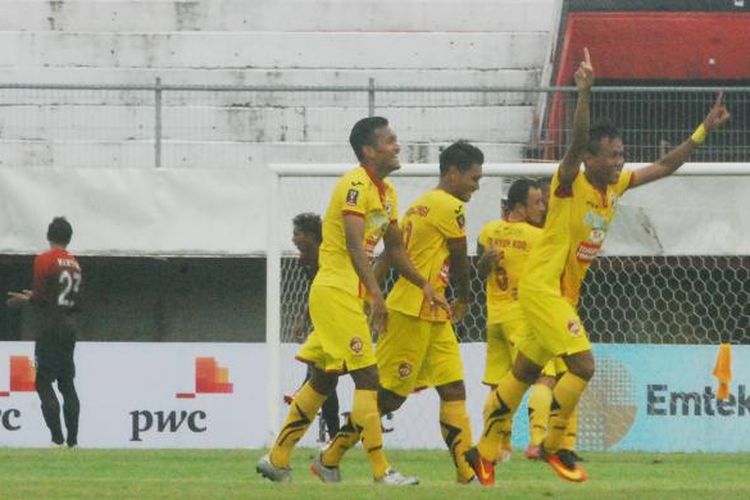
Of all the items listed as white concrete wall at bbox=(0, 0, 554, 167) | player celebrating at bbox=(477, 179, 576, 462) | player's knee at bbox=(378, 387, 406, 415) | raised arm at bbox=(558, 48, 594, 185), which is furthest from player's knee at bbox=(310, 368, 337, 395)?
white concrete wall at bbox=(0, 0, 554, 167)

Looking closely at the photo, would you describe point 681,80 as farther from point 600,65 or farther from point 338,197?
point 338,197

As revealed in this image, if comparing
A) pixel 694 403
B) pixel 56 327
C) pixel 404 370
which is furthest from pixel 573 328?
pixel 56 327

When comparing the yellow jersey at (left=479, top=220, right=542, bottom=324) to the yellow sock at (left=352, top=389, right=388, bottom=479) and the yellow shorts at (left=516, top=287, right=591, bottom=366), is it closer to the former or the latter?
the yellow shorts at (left=516, top=287, right=591, bottom=366)

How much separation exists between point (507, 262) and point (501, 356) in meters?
0.74

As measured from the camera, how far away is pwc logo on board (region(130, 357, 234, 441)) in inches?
727

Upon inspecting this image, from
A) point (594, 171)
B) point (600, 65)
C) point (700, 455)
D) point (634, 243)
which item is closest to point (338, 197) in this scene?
point (594, 171)

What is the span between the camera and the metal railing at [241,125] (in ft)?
70.8

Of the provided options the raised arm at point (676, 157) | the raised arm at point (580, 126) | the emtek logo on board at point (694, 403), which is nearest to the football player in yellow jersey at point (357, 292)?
the raised arm at point (580, 126)

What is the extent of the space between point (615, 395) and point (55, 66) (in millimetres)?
8864

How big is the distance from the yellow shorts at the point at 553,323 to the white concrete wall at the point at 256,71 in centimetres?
919

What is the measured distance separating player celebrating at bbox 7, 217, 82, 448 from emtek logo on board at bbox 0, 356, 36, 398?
0.88 metres

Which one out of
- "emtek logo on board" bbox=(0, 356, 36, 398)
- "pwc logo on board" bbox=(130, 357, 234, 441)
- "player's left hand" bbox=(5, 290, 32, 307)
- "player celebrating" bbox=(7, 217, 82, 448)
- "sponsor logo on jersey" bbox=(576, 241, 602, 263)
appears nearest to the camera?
"sponsor logo on jersey" bbox=(576, 241, 602, 263)

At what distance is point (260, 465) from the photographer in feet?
39.3

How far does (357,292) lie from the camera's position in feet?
38.1
